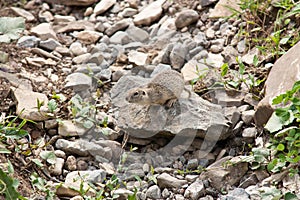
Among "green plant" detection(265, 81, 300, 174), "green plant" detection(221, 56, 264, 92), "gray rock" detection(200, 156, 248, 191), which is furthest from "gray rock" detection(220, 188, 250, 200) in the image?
"green plant" detection(221, 56, 264, 92)

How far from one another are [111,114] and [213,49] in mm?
1278

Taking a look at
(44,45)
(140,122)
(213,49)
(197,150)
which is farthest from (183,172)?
(44,45)

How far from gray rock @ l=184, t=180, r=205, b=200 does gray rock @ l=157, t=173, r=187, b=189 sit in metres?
0.08

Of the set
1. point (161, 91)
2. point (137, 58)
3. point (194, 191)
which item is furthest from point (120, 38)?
point (194, 191)

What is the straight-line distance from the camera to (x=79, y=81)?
5.25m

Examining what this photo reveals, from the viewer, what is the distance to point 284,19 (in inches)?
203

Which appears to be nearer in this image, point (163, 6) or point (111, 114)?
point (111, 114)

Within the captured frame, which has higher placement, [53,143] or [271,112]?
[271,112]

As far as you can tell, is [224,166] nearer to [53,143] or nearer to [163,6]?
[53,143]

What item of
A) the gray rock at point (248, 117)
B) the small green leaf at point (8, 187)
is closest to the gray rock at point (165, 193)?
the gray rock at point (248, 117)

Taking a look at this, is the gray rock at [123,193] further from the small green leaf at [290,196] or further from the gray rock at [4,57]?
the gray rock at [4,57]

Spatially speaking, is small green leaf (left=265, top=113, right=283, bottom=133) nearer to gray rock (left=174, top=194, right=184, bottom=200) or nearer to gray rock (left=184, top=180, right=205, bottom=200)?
gray rock (left=184, top=180, right=205, bottom=200)

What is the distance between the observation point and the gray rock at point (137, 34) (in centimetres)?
587

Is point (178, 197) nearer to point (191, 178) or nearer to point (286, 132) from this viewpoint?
point (191, 178)
